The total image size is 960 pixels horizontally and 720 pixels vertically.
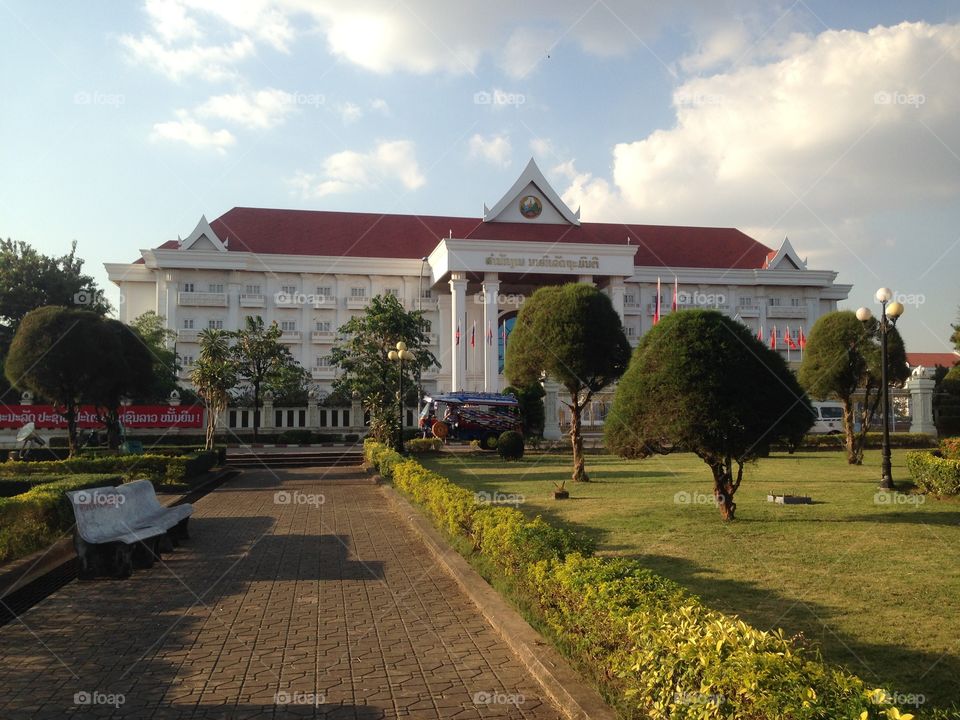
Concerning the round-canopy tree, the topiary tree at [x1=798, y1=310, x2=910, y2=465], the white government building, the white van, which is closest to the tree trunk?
the round-canopy tree

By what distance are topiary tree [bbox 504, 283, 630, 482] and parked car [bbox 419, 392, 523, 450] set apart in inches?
582

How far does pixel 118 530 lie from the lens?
8844 millimetres

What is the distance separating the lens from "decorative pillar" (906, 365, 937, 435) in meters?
32.3

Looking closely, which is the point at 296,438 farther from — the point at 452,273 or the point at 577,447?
the point at 577,447

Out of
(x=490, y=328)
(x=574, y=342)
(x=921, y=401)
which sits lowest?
(x=921, y=401)

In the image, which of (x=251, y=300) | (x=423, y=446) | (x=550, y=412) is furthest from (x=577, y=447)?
(x=251, y=300)

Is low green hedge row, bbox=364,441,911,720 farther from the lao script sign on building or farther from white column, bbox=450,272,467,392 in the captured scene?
white column, bbox=450,272,467,392

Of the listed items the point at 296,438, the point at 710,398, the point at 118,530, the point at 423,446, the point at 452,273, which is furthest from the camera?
the point at 452,273

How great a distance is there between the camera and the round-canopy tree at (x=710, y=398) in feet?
34.2

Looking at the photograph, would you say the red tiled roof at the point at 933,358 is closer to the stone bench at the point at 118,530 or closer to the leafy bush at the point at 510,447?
the leafy bush at the point at 510,447

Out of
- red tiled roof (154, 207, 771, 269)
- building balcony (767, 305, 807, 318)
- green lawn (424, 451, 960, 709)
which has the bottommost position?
green lawn (424, 451, 960, 709)

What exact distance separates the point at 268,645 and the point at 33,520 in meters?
5.26

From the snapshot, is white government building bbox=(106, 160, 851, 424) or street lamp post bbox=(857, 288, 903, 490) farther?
white government building bbox=(106, 160, 851, 424)

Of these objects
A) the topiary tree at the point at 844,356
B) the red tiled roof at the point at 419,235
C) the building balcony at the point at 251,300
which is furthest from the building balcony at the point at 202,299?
the topiary tree at the point at 844,356
